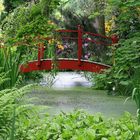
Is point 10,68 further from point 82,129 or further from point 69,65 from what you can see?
point 69,65

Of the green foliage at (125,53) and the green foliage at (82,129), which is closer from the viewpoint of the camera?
the green foliage at (82,129)

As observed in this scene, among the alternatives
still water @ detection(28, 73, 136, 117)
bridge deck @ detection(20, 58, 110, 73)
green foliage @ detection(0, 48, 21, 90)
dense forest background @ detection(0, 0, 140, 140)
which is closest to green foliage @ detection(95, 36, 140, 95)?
dense forest background @ detection(0, 0, 140, 140)

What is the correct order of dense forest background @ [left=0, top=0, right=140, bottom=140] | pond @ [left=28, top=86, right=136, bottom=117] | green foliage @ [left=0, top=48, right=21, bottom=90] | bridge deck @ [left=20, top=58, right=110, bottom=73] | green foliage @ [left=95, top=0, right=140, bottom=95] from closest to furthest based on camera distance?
dense forest background @ [left=0, top=0, right=140, bottom=140], green foliage @ [left=0, top=48, right=21, bottom=90], pond @ [left=28, top=86, right=136, bottom=117], green foliage @ [left=95, top=0, right=140, bottom=95], bridge deck @ [left=20, top=58, right=110, bottom=73]

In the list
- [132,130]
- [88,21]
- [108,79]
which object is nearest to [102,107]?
[108,79]

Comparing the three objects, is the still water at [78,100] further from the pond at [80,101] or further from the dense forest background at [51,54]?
the dense forest background at [51,54]

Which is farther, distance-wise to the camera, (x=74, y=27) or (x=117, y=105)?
(x=74, y=27)

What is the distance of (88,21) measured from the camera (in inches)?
540

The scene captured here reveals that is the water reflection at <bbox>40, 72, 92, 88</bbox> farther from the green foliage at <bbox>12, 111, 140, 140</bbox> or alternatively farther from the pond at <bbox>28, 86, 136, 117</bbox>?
the green foliage at <bbox>12, 111, 140, 140</bbox>

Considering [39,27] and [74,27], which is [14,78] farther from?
[74,27]

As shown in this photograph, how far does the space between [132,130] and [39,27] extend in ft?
8.41

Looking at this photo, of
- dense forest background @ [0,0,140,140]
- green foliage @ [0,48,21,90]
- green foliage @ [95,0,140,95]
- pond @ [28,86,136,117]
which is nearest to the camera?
dense forest background @ [0,0,140,140]

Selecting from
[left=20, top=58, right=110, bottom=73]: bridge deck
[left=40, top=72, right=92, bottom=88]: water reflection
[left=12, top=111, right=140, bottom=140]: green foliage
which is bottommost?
[left=40, top=72, right=92, bottom=88]: water reflection

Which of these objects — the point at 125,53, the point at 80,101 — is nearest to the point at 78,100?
the point at 80,101

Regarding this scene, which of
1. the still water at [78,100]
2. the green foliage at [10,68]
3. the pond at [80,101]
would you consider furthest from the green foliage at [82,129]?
the green foliage at [10,68]
